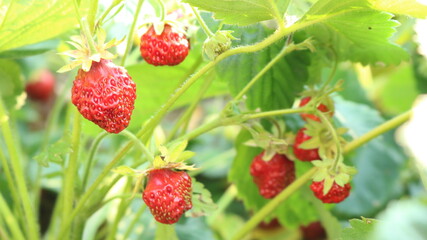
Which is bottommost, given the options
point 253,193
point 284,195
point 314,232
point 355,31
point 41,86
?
point 314,232

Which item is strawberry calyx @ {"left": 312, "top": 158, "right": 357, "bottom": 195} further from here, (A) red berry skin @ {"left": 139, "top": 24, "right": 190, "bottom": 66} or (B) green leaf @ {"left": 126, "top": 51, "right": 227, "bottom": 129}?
(B) green leaf @ {"left": 126, "top": 51, "right": 227, "bottom": 129}

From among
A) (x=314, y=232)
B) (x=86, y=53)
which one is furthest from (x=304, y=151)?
(x=314, y=232)

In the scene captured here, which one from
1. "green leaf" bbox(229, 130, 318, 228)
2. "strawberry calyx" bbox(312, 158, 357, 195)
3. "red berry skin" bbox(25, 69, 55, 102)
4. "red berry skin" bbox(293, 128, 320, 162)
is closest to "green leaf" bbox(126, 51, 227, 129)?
"green leaf" bbox(229, 130, 318, 228)

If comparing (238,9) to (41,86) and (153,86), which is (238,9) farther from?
(41,86)

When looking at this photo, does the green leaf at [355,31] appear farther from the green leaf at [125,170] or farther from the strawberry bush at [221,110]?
the green leaf at [125,170]

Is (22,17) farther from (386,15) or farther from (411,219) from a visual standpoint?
(411,219)

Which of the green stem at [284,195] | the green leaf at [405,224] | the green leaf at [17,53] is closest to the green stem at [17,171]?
the green leaf at [17,53]

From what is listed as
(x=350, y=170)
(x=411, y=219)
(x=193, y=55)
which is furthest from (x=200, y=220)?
(x=411, y=219)
